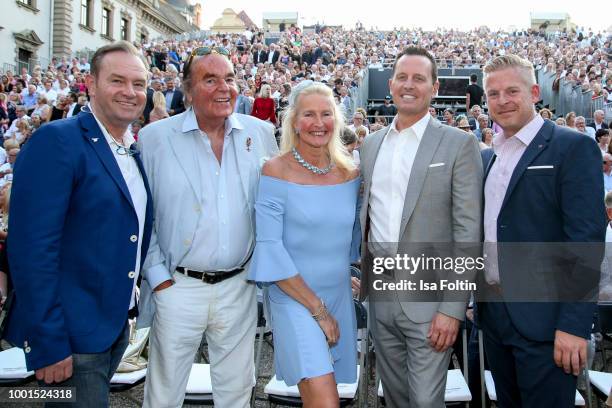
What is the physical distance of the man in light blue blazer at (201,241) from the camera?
291cm

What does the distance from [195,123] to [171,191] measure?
41 cm

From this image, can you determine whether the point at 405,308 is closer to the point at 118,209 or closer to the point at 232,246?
the point at 232,246

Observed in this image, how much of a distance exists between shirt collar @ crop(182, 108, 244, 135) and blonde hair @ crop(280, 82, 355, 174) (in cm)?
31

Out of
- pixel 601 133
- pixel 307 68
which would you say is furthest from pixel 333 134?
pixel 307 68

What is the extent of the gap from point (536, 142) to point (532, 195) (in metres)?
0.28

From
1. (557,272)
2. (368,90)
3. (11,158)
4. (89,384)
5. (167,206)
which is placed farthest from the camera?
(368,90)

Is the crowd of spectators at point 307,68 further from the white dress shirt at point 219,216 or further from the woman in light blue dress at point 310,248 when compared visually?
the woman in light blue dress at point 310,248

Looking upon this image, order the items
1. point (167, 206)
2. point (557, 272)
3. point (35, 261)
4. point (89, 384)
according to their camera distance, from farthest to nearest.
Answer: point (167, 206) < point (557, 272) < point (89, 384) < point (35, 261)

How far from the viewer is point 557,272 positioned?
266 cm

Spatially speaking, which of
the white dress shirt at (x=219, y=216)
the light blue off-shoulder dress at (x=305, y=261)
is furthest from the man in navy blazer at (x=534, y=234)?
the white dress shirt at (x=219, y=216)

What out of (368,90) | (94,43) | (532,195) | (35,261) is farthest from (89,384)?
(94,43)

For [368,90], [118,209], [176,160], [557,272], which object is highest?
[368,90]

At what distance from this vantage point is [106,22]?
39.8 metres

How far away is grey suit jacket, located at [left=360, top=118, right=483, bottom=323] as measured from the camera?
273cm
